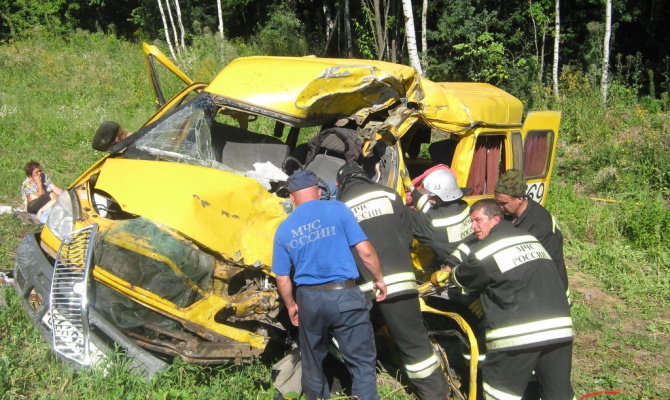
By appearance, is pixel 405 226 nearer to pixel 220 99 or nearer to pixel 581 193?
pixel 220 99

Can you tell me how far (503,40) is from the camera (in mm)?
17359

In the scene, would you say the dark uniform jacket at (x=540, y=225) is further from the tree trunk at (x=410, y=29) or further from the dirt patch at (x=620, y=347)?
the tree trunk at (x=410, y=29)

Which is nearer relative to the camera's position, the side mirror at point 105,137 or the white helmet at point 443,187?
the white helmet at point 443,187

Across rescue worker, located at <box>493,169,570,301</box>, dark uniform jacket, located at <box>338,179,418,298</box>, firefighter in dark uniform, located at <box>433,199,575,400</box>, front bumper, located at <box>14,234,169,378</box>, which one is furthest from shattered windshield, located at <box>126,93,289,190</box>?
firefighter in dark uniform, located at <box>433,199,575,400</box>

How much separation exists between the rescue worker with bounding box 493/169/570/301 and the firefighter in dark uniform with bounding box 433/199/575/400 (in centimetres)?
62

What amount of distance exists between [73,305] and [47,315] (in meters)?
0.35

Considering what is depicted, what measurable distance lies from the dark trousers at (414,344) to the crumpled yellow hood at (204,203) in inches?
38.7

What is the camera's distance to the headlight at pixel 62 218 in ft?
13.0

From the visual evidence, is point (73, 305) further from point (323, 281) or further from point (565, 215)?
point (565, 215)

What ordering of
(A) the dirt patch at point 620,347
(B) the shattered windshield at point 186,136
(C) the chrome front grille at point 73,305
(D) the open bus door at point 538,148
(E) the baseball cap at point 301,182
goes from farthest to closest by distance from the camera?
1. (D) the open bus door at point 538,148
2. (A) the dirt patch at point 620,347
3. (B) the shattered windshield at point 186,136
4. (E) the baseball cap at point 301,182
5. (C) the chrome front grille at point 73,305

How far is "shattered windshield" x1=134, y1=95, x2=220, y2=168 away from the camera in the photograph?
15.0ft

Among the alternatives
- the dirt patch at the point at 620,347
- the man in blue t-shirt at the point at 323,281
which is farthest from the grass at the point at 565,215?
→ the man in blue t-shirt at the point at 323,281

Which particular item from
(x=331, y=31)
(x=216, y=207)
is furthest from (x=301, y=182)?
(x=331, y=31)

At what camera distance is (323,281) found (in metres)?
3.68
